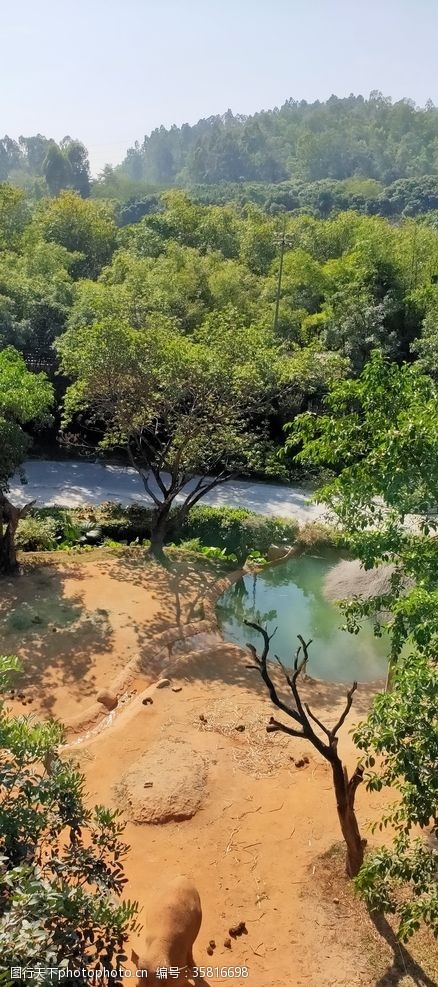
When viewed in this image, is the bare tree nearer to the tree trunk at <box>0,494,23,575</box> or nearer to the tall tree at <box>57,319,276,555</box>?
the tree trunk at <box>0,494,23,575</box>

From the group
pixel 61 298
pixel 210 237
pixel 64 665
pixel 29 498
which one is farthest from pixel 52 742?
pixel 210 237

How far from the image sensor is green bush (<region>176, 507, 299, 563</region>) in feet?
47.9

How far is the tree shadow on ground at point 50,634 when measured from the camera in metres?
9.28

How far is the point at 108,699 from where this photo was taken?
908cm

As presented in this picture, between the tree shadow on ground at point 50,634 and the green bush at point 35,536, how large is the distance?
147 centimetres

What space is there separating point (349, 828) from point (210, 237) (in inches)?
1178

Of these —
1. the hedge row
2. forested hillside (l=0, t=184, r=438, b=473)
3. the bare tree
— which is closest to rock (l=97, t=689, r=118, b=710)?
the bare tree

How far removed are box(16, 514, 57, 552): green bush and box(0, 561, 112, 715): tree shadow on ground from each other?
1.47 m

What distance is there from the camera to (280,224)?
35.2 m

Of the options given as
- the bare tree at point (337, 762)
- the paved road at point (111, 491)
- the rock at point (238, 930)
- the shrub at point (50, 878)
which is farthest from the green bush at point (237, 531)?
the shrub at point (50, 878)

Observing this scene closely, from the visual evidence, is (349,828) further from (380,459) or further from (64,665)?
(64,665)

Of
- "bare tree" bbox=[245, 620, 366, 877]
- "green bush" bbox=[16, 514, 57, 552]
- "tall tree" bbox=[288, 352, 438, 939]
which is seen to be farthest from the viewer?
"green bush" bbox=[16, 514, 57, 552]

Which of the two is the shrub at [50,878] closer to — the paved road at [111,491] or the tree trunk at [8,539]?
the tree trunk at [8,539]

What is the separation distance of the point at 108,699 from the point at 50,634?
1.75 m
